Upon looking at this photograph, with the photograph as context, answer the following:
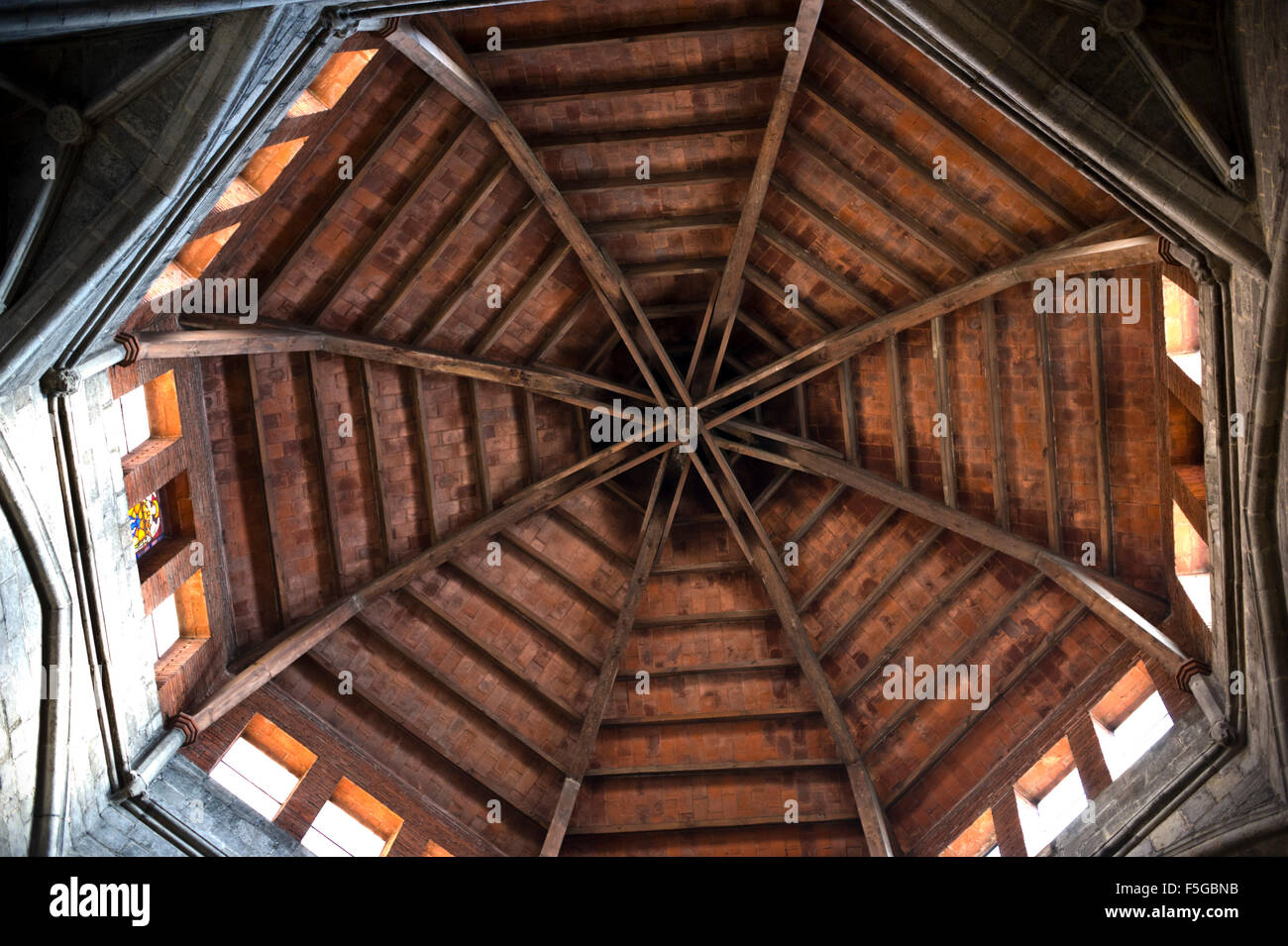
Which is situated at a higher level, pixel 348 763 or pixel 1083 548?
pixel 1083 548

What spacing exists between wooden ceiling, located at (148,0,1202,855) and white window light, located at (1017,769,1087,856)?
0.71 metres

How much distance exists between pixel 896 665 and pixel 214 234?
14.5 m

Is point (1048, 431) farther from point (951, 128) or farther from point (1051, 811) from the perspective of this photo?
point (1051, 811)

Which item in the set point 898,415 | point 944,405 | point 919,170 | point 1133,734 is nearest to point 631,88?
point 919,170

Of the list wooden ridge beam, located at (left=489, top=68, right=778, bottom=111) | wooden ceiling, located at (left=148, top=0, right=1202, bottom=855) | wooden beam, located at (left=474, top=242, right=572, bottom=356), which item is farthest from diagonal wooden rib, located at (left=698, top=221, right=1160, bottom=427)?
wooden ridge beam, located at (left=489, top=68, right=778, bottom=111)

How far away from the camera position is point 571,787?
838 inches

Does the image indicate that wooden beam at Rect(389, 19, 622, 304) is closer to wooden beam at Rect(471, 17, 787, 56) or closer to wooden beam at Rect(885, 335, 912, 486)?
wooden beam at Rect(471, 17, 787, 56)

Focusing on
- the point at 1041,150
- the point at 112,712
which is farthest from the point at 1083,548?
the point at 112,712

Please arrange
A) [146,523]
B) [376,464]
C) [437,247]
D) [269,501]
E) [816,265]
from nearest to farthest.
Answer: [146,523] < [269,501] < [437,247] < [816,265] < [376,464]

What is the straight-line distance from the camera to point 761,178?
19203 mm

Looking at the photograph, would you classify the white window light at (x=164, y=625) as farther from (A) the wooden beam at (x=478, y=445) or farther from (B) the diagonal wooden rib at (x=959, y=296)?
(B) the diagonal wooden rib at (x=959, y=296)

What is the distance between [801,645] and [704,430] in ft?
15.4

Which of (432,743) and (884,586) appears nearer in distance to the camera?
(432,743)
